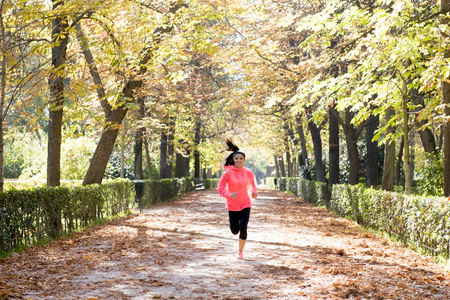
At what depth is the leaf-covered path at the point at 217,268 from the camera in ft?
20.0

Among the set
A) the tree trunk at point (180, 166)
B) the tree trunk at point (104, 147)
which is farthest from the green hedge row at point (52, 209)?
the tree trunk at point (180, 166)

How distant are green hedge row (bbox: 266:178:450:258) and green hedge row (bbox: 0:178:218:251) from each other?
736cm

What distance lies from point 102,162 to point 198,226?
409 cm

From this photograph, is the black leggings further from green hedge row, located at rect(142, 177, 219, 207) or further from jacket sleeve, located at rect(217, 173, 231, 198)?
green hedge row, located at rect(142, 177, 219, 207)

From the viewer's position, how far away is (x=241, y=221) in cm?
888

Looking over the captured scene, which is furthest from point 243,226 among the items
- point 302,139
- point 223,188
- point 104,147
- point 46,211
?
point 302,139

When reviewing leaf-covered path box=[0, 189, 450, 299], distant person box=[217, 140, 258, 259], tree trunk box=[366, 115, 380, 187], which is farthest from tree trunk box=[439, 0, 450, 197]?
tree trunk box=[366, 115, 380, 187]

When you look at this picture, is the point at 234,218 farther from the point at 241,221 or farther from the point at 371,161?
the point at 371,161

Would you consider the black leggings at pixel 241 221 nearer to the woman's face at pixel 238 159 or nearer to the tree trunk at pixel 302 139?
the woman's face at pixel 238 159

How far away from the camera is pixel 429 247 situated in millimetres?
8750

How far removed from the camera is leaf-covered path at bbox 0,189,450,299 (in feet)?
20.0

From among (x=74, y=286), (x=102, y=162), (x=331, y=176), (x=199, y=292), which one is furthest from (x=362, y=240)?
(x=331, y=176)

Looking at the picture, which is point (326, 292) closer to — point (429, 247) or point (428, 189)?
point (429, 247)

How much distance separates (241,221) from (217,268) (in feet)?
4.20
